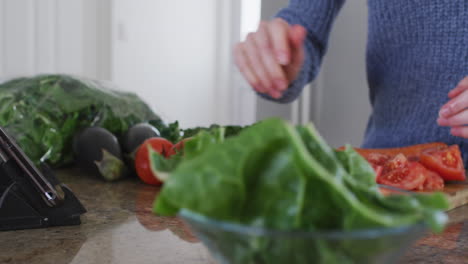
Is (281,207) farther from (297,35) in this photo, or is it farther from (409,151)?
(409,151)

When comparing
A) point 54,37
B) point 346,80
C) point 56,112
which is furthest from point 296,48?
point 54,37

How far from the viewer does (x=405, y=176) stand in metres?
1.11

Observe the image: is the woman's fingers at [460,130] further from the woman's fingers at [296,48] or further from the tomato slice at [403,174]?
the woman's fingers at [296,48]

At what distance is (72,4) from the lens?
127 inches

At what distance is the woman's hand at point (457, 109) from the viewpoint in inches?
43.6

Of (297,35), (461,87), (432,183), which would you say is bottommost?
(432,183)

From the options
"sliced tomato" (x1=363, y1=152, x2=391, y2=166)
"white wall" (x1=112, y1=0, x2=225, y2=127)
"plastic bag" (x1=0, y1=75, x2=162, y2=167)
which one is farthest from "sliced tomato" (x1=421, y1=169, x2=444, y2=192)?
"white wall" (x1=112, y1=0, x2=225, y2=127)

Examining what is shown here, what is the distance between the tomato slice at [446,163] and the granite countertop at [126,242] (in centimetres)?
28

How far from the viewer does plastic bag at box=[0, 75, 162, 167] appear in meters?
1.15

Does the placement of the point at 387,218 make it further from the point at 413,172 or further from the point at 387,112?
the point at 387,112

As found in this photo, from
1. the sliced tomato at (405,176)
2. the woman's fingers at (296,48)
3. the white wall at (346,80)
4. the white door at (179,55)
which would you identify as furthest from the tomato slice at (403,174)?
the white door at (179,55)

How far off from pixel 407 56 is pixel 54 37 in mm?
2497

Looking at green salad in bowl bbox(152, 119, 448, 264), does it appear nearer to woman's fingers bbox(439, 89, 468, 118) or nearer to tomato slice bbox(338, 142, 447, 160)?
woman's fingers bbox(439, 89, 468, 118)

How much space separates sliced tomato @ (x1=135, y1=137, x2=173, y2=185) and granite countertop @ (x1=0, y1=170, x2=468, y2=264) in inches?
7.2
